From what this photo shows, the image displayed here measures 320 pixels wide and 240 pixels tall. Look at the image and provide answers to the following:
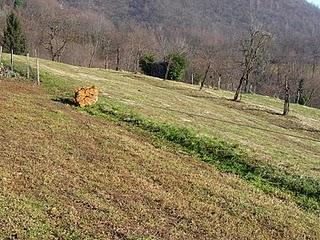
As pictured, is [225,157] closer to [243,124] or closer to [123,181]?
[123,181]

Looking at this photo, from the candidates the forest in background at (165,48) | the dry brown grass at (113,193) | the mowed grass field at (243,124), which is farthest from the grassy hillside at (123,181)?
the forest in background at (165,48)

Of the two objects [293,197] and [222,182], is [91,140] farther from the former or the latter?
[293,197]

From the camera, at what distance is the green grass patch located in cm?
2006

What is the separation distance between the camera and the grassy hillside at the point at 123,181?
13.7 m

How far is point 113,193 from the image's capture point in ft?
52.1

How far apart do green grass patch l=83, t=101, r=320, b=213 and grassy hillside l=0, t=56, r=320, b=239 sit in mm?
220

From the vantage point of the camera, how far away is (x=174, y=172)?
19.3 metres

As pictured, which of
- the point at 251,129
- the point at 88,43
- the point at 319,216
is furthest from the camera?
the point at 88,43

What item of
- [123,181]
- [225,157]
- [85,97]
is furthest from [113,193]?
[85,97]

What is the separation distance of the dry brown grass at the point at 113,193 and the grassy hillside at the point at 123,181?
0.12ft

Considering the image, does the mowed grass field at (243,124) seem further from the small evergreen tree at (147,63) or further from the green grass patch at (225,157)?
the small evergreen tree at (147,63)

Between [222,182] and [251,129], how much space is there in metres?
15.1

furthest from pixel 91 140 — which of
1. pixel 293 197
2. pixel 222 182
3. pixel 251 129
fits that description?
pixel 251 129

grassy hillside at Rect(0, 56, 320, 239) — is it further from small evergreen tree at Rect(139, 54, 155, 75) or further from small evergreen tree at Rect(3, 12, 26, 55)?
small evergreen tree at Rect(3, 12, 26, 55)
